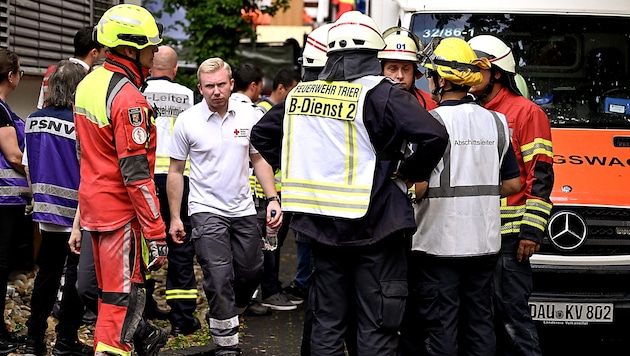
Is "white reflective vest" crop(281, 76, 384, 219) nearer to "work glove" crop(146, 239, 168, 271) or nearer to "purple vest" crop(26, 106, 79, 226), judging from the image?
"work glove" crop(146, 239, 168, 271)

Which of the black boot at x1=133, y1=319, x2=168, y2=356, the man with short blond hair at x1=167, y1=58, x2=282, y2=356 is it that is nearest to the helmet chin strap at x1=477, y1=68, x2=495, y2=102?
the man with short blond hair at x1=167, y1=58, x2=282, y2=356

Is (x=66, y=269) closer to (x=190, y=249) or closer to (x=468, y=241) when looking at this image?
(x=190, y=249)

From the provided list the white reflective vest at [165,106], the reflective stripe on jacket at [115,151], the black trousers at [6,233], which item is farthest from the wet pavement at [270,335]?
the reflective stripe on jacket at [115,151]

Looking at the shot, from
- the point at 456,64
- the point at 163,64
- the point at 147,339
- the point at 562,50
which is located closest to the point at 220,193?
the point at 147,339

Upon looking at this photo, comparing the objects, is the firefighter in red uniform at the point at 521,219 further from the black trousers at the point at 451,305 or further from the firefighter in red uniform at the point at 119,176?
the firefighter in red uniform at the point at 119,176

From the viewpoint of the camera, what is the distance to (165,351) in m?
7.54

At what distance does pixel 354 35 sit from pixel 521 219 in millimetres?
1698

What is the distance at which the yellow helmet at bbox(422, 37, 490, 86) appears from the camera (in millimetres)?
5875

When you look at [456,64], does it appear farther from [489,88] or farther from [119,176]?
[119,176]

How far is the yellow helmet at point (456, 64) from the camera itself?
5.88 meters

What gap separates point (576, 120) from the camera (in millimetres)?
8031

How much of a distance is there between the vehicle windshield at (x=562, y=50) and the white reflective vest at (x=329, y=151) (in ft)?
9.62

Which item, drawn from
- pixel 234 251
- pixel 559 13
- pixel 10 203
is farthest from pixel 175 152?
pixel 559 13

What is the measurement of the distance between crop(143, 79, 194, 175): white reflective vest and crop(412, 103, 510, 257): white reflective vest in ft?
9.83
